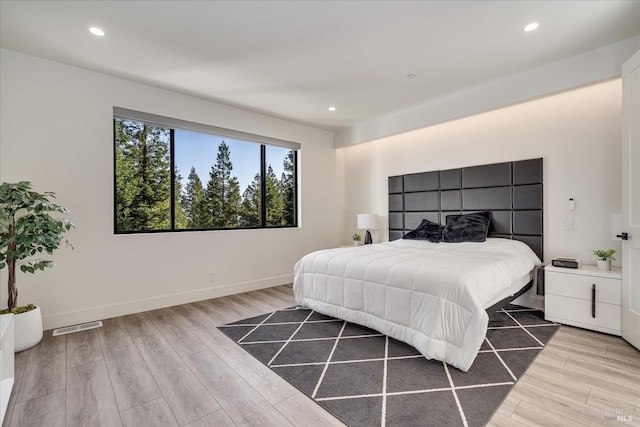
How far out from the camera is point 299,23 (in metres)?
2.38

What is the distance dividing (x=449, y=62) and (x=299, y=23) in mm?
1614

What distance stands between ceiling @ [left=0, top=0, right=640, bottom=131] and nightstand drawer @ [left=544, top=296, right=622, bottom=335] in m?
2.40

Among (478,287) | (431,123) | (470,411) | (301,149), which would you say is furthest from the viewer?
(301,149)

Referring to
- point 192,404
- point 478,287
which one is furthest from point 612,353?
point 192,404

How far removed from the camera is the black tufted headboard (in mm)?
3469

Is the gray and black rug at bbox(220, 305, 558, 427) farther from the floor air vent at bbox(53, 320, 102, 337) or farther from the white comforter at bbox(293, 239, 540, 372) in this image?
the floor air vent at bbox(53, 320, 102, 337)

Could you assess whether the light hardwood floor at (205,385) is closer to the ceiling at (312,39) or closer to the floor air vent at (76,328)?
the floor air vent at (76,328)

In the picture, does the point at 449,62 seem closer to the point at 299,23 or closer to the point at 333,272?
the point at 299,23

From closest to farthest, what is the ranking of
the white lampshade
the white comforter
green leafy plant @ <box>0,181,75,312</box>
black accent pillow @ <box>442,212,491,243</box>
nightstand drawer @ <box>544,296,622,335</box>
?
Answer: the white comforter < green leafy plant @ <box>0,181,75,312</box> < nightstand drawer @ <box>544,296,622,335</box> < black accent pillow @ <box>442,212,491,243</box> < the white lampshade

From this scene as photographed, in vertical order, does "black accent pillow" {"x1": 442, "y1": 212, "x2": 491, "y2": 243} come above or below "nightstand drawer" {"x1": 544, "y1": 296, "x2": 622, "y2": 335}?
above

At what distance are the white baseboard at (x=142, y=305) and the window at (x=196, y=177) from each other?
2.77 feet

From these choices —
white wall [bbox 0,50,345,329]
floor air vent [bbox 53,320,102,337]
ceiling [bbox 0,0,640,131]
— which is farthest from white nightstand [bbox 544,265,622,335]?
floor air vent [bbox 53,320,102,337]

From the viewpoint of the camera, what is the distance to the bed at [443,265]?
2176 mm

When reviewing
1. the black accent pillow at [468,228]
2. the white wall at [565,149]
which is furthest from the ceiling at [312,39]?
the black accent pillow at [468,228]
